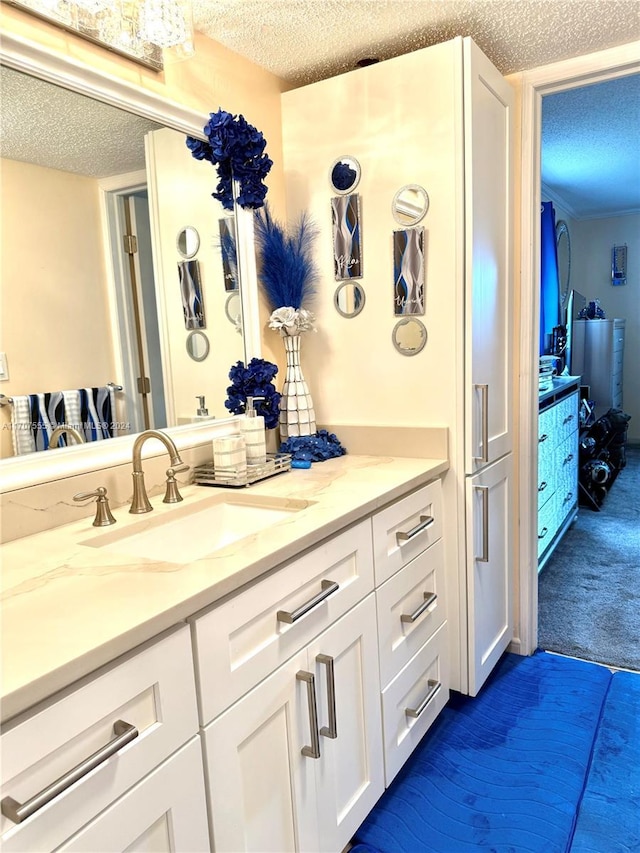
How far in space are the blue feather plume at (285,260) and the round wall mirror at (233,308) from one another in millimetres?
137

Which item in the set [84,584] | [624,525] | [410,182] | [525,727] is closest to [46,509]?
[84,584]

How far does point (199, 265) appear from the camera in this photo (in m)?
1.83

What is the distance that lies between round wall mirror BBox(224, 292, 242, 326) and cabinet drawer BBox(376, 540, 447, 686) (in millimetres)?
962

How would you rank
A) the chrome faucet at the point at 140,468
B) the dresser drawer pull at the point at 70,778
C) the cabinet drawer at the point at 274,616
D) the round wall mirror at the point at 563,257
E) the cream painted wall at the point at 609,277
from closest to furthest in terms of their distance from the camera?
the dresser drawer pull at the point at 70,778 → the cabinet drawer at the point at 274,616 → the chrome faucet at the point at 140,468 → the round wall mirror at the point at 563,257 → the cream painted wall at the point at 609,277

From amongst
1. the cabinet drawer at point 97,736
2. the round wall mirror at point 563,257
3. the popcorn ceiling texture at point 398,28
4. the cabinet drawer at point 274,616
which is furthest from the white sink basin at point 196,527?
the round wall mirror at point 563,257

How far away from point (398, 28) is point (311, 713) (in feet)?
6.39

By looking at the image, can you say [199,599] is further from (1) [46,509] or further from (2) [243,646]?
(1) [46,509]

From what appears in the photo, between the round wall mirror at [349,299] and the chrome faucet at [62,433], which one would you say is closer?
the chrome faucet at [62,433]

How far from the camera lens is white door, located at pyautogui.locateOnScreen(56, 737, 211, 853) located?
2.70 feet

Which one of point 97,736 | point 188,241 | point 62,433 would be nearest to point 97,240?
point 188,241

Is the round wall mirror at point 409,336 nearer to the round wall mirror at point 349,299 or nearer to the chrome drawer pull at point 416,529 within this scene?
the round wall mirror at point 349,299

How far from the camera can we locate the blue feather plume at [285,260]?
2.02 m

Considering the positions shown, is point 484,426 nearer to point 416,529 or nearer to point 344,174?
point 416,529

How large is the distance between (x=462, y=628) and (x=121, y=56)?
1.98 metres
